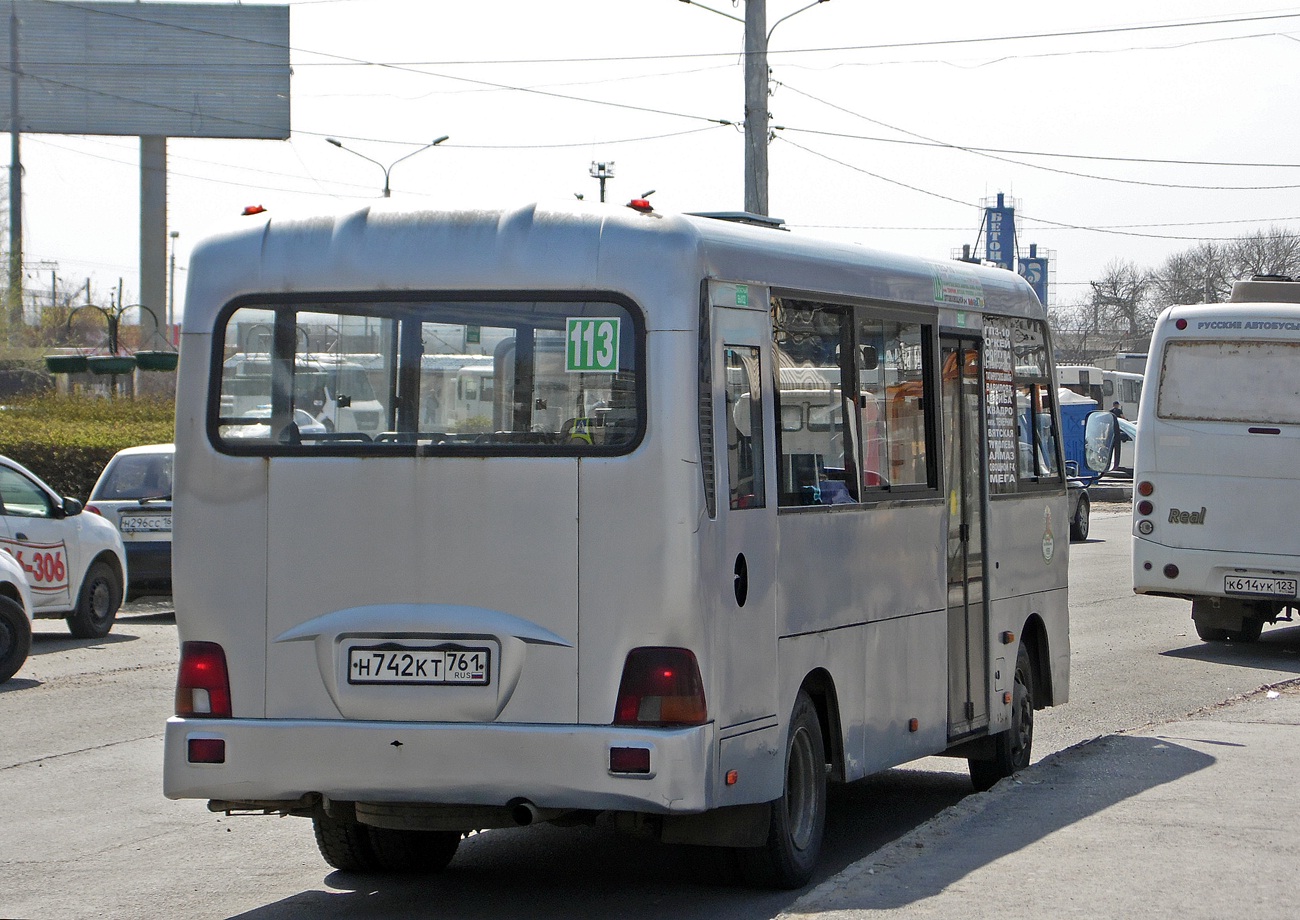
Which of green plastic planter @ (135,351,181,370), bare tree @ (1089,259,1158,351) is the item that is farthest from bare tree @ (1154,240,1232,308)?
green plastic planter @ (135,351,181,370)

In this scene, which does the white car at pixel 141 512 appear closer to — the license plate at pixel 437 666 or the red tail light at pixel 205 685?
the red tail light at pixel 205 685

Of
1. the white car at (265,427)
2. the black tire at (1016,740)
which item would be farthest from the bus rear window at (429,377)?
the black tire at (1016,740)

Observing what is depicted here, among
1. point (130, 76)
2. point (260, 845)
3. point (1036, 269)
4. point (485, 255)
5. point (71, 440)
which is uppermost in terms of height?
point (130, 76)

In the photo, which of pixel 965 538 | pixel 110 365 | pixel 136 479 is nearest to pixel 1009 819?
pixel 965 538

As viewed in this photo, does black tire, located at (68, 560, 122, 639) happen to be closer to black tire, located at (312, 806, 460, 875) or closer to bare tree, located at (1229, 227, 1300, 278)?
black tire, located at (312, 806, 460, 875)

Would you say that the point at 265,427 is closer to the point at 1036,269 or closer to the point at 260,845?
the point at 260,845

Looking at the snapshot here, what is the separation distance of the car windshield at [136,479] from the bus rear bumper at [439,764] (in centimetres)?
1359

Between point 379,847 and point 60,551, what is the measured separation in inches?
387

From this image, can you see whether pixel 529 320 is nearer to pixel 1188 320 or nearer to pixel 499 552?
pixel 499 552

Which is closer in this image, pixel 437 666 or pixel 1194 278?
pixel 437 666

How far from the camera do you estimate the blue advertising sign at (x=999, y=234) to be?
57656 mm

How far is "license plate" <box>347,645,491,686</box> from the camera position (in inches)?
241

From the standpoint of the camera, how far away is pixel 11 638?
1335 centimetres

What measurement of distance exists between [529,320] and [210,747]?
1.91 metres
